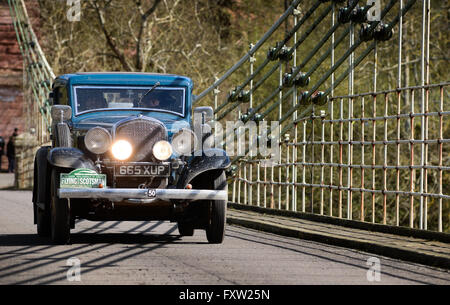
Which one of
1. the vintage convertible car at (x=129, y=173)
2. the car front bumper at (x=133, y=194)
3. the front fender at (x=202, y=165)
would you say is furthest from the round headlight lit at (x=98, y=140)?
the front fender at (x=202, y=165)

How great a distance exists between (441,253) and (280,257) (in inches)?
62.4

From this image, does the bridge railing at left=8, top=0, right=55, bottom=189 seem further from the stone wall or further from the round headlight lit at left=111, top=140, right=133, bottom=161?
the round headlight lit at left=111, top=140, right=133, bottom=161

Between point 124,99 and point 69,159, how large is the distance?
72.5 inches

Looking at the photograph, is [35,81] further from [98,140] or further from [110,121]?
[98,140]

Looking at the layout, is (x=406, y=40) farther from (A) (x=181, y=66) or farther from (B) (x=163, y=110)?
(B) (x=163, y=110)

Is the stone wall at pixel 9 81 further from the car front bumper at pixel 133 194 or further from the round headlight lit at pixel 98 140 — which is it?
the car front bumper at pixel 133 194

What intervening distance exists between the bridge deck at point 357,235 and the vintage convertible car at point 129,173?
1476 millimetres

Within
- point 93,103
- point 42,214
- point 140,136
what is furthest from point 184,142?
point 42,214

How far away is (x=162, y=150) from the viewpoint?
11.7 m

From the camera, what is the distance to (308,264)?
9938 millimetres

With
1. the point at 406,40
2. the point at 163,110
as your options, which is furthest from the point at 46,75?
the point at 163,110

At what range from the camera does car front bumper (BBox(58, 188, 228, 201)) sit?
11109mm

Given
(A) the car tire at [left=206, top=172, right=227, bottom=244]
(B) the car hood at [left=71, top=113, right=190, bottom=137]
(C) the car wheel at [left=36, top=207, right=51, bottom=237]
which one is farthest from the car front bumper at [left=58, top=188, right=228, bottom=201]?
(C) the car wheel at [left=36, top=207, right=51, bottom=237]

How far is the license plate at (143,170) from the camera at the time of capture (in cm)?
1165
